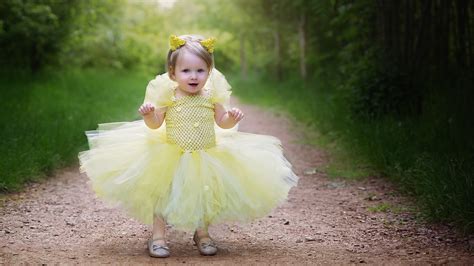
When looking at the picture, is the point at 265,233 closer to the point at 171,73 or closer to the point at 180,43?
the point at 171,73

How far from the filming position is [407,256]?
3652mm

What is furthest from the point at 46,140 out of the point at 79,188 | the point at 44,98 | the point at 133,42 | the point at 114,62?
the point at 133,42

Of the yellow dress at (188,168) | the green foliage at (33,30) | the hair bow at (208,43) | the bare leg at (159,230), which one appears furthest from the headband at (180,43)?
the green foliage at (33,30)

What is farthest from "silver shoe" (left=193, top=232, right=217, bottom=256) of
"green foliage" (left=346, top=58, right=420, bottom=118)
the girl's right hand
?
"green foliage" (left=346, top=58, right=420, bottom=118)

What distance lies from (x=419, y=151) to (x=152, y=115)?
310 centimetres

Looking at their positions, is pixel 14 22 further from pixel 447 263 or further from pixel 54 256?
pixel 447 263

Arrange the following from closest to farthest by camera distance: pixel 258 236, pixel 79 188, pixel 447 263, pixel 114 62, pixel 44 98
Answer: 1. pixel 447 263
2. pixel 258 236
3. pixel 79 188
4. pixel 44 98
5. pixel 114 62

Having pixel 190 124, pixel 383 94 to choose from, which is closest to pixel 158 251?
pixel 190 124

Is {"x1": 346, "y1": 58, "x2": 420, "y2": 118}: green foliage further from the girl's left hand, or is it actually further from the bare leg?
the bare leg

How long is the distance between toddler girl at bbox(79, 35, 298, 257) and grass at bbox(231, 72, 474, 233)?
123 cm

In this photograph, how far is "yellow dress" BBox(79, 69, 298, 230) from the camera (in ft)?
11.7

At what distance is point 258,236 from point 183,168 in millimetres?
1026

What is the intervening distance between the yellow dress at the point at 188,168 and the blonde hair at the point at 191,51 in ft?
0.47

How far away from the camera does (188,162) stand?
365 cm
